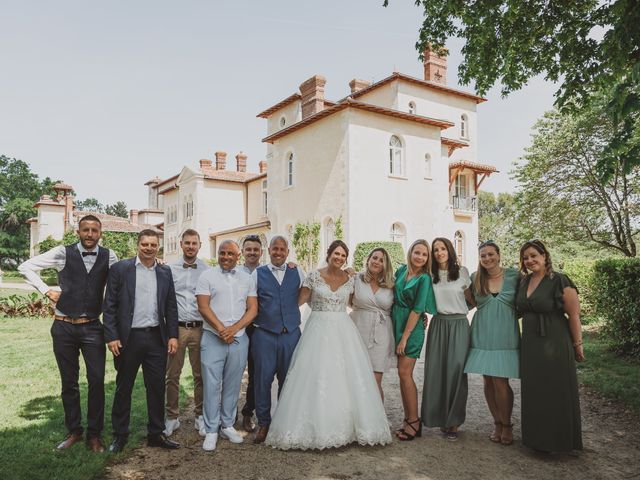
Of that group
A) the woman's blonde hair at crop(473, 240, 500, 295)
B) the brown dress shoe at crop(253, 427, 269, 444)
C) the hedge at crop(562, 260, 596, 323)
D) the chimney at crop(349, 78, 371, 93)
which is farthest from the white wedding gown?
the chimney at crop(349, 78, 371, 93)

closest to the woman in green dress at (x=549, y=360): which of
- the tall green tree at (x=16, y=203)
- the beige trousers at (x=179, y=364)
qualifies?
the beige trousers at (x=179, y=364)

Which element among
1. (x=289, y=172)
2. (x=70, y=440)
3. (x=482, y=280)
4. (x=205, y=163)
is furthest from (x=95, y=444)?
(x=205, y=163)

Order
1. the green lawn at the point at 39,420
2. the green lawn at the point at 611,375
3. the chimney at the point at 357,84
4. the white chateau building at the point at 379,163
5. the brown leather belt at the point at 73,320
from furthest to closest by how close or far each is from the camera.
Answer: the chimney at the point at 357,84
the white chateau building at the point at 379,163
the green lawn at the point at 611,375
the brown leather belt at the point at 73,320
the green lawn at the point at 39,420

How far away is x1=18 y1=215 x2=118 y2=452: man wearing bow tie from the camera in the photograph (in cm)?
485

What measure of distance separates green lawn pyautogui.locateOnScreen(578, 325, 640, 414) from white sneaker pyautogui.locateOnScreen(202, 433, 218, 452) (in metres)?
5.12

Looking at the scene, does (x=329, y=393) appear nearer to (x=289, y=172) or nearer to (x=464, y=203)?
(x=289, y=172)

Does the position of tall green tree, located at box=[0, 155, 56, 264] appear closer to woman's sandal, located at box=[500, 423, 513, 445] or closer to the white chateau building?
the white chateau building

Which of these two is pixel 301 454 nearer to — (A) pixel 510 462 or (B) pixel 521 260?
(A) pixel 510 462

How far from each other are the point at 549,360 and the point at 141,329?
3979 millimetres

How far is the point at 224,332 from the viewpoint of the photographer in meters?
5.11

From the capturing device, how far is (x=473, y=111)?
3244 cm

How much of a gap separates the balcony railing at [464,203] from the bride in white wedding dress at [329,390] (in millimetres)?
25724

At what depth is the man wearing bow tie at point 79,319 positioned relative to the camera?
4.85 metres

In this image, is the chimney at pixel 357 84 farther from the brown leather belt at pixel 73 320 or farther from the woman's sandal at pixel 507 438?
the brown leather belt at pixel 73 320
